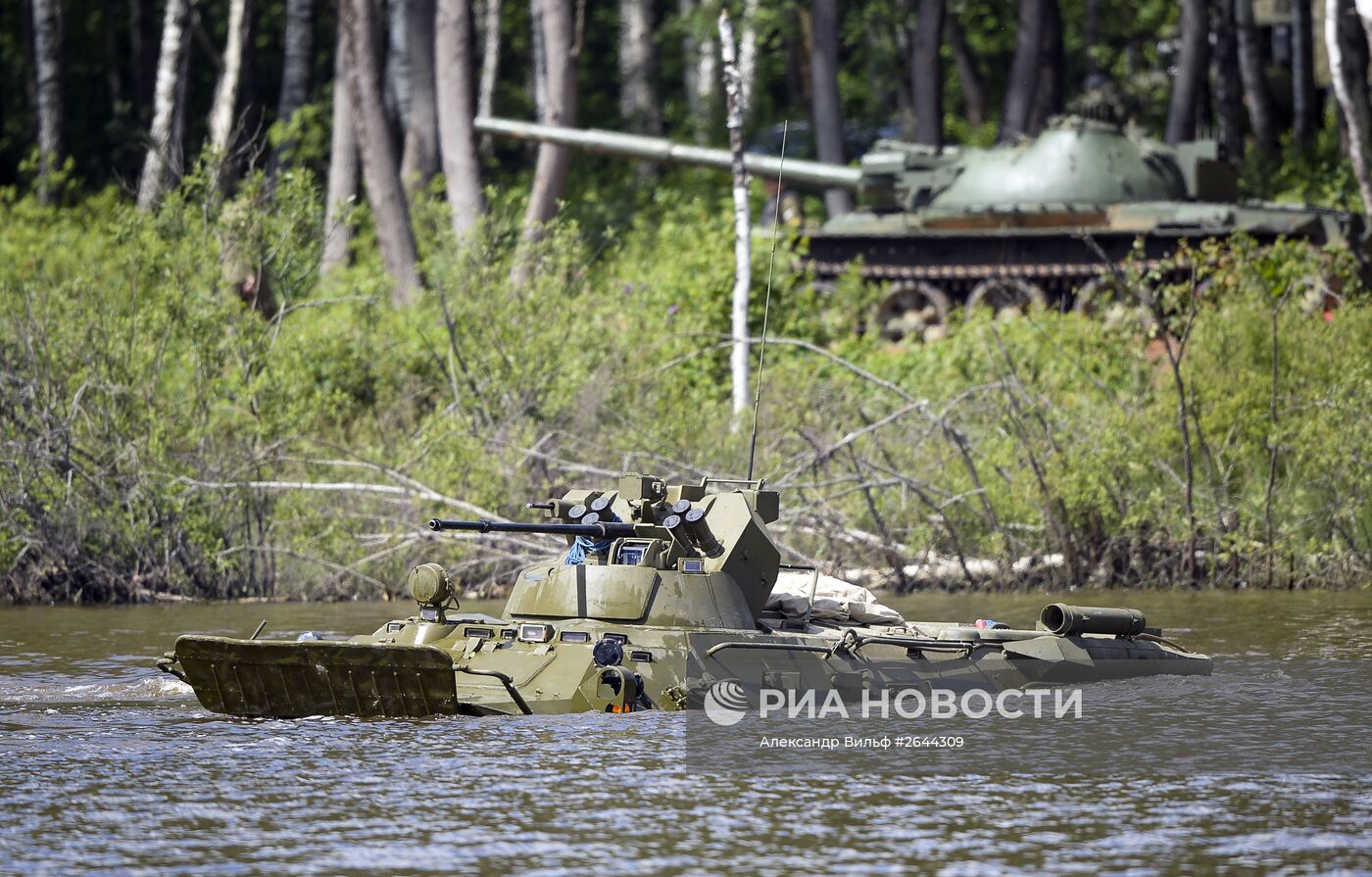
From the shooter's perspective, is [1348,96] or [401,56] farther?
[401,56]

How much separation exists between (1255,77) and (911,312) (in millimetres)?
9251

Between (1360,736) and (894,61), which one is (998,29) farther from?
(1360,736)

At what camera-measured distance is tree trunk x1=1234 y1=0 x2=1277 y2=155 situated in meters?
36.3

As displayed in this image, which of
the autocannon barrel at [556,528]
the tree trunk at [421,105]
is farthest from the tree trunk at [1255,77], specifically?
the autocannon barrel at [556,528]

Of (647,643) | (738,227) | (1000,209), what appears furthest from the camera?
(1000,209)

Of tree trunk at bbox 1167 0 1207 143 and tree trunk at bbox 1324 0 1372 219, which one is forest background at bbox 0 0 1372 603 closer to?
tree trunk at bbox 1324 0 1372 219

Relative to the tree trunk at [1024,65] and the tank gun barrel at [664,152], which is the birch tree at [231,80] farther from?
the tree trunk at [1024,65]

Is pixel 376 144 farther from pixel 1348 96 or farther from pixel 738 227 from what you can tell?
pixel 1348 96

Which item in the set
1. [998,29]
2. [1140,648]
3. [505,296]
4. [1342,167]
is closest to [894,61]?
[998,29]

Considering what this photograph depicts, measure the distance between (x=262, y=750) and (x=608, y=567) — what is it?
8.95 ft

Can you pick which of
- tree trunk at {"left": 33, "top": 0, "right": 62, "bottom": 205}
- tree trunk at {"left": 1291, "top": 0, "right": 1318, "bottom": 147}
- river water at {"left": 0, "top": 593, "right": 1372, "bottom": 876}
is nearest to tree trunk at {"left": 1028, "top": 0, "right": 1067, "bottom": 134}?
tree trunk at {"left": 1291, "top": 0, "right": 1318, "bottom": 147}

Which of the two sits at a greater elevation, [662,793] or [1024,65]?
[1024,65]

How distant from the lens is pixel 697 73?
44094mm

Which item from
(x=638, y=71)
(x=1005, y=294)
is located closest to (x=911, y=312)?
(x=1005, y=294)
